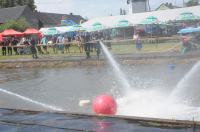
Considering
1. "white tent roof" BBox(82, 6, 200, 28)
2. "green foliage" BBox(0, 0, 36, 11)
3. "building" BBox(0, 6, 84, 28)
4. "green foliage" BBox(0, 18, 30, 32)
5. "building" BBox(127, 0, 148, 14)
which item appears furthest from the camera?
"green foliage" BBox(0, 0, 36, 11)

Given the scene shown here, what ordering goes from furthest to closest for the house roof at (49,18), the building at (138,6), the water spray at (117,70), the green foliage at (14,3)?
1. the green foliage at (14,3)
2. the house roof at (49,18)
3. the building at (138,6)
4. the water spray at (117,70)

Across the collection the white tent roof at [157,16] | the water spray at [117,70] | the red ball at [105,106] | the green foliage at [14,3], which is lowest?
the water spray at [117,70]

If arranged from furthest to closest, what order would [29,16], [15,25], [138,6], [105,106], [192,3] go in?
[192,3] → [29,16] → [138,6] → [15,25] → [105,106]

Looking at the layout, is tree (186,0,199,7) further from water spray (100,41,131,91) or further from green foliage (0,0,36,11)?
water spray (100,41,131,91)

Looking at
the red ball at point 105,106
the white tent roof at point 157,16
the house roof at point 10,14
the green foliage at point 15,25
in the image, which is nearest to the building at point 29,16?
the house roof at point 10,14

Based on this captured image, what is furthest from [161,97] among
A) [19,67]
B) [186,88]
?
[19,67]

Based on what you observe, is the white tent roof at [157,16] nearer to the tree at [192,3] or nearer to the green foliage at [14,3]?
the tree at [192,3]

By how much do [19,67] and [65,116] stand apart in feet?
77.1

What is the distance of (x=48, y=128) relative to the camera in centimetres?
973

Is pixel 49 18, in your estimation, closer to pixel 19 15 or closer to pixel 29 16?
pixel 29 16

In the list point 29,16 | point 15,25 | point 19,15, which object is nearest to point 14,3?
point 29,16

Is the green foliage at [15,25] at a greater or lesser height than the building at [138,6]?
lesser

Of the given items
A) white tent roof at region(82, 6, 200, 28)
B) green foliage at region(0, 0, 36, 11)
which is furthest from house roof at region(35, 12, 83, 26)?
white tent roof at region(82, 6, 200, 28)

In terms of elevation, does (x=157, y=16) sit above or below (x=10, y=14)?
below
